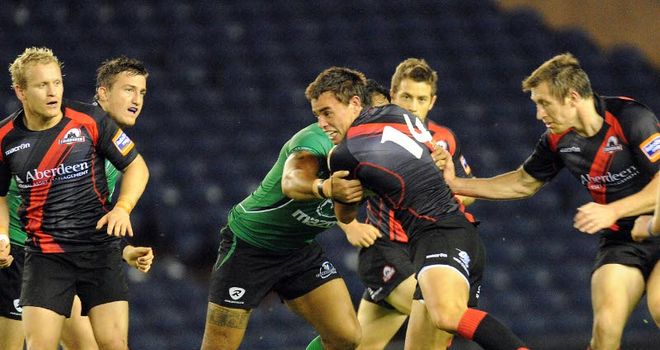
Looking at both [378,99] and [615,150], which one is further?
[378,99]

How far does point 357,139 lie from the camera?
17.8 feet

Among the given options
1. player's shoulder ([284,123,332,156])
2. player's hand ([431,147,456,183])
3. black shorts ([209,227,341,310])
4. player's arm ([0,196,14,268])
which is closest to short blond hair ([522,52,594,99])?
player's hand ([431,147,456,183])

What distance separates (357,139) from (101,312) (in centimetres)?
167

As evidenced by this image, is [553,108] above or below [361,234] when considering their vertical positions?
above

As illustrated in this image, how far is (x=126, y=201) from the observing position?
18.8ft

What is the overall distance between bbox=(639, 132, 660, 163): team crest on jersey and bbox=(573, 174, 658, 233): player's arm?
0.11 meters

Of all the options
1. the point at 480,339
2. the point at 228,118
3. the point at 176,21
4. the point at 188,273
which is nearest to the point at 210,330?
the point at 480,339

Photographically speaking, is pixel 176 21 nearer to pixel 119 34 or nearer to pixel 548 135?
pixel 119 34

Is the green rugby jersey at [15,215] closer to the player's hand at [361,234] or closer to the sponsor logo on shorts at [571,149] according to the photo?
the player's hand at [361,234]

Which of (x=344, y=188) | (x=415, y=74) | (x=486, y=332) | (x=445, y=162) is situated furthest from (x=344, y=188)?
(x=415, y=74)

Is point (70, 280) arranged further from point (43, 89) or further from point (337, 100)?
point (337, 100)

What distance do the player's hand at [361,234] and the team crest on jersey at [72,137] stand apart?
5.41 ft

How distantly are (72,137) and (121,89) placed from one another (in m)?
0.64

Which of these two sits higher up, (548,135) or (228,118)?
(548,135)
